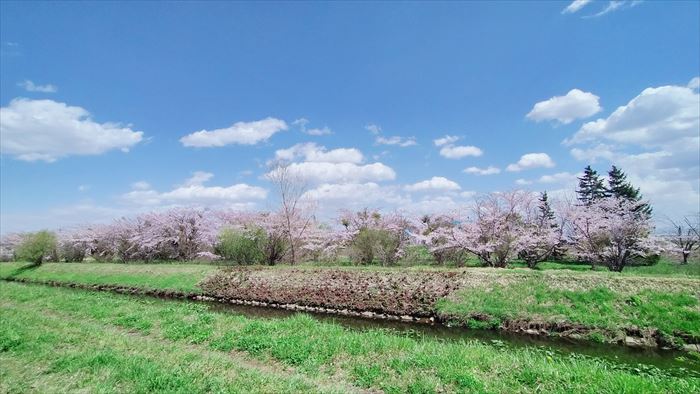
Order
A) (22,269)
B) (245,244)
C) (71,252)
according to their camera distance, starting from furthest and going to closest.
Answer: (71,252)
(22,269)
(245,244)

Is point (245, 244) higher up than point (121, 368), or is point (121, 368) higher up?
point (245, 244)

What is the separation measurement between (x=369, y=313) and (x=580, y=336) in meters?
7.08

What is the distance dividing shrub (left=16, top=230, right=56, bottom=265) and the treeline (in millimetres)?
95

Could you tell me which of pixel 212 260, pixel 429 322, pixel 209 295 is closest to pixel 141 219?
pixel 212 260

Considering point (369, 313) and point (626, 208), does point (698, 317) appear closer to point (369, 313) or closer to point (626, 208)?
point (369, 313)

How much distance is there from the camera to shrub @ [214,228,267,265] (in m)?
26.9

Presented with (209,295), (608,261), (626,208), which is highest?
(626,208)

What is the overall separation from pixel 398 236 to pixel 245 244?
1137 cm

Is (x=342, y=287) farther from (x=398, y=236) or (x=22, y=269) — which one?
(x=22, y=269)

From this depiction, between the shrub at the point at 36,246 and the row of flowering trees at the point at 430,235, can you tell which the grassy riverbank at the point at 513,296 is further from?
the shrub at the point at 36,246

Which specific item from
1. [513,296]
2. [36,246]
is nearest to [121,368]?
[513,296]

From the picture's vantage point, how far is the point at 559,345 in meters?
9.80

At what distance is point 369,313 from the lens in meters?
14.3

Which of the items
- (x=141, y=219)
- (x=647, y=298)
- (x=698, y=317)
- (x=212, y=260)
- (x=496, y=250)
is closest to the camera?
(x=698, y=317)
